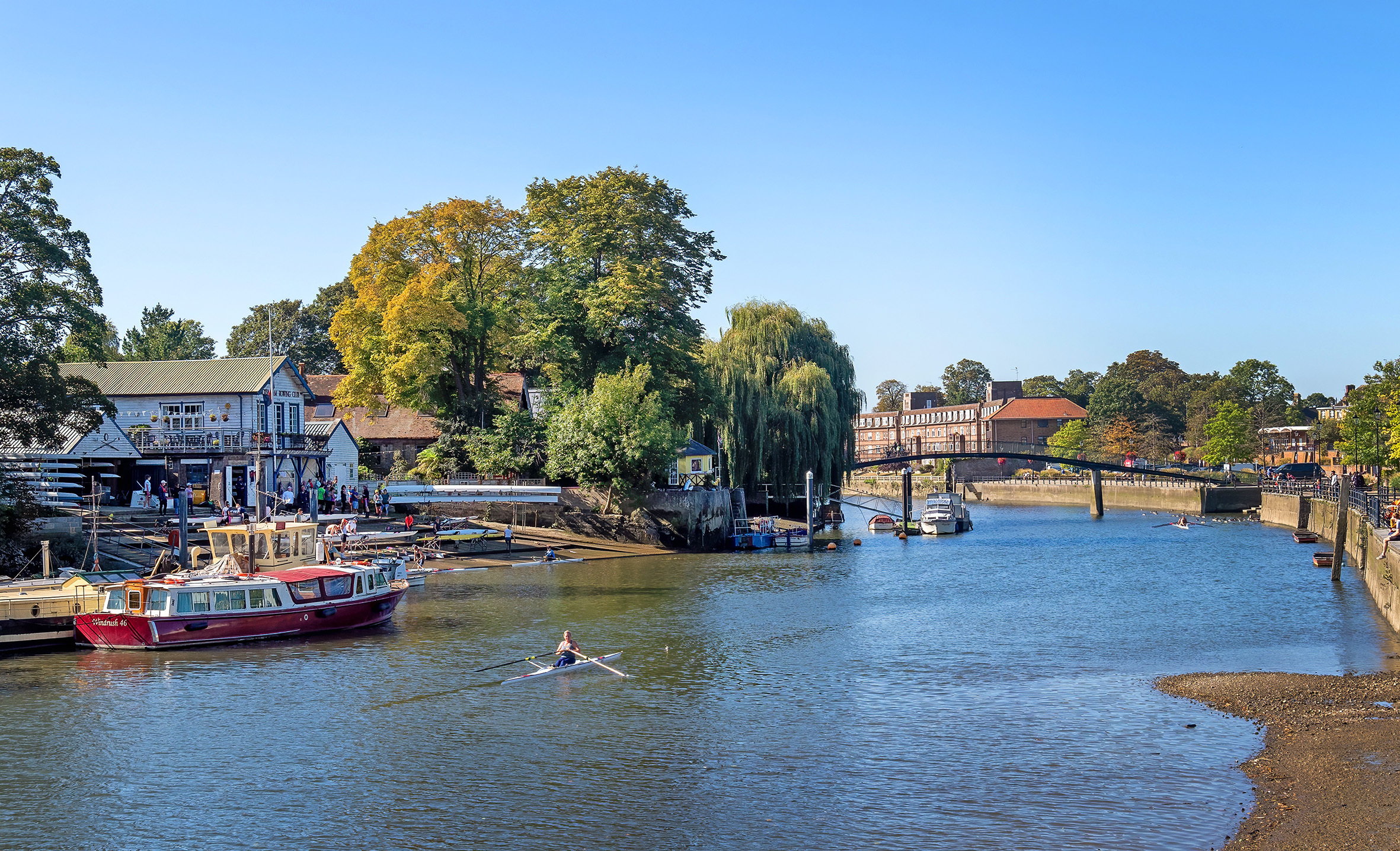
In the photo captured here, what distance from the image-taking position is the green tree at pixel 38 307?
37.3 m

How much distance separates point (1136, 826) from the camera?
17.5 meters

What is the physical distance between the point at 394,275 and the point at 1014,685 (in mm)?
47944

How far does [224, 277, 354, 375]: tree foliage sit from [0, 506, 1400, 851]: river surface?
70696mm

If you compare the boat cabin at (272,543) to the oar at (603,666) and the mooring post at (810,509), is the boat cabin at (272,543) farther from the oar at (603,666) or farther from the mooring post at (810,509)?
the mooring post at (810,509)

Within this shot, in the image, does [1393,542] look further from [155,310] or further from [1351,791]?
[155,310]

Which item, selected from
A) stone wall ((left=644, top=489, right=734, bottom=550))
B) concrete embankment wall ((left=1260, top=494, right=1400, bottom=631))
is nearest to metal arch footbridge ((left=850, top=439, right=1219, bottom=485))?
concrete embankment wall ((left=1260, top=494, right=1400, bottom=631))

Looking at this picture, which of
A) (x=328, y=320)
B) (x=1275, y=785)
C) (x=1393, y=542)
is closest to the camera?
(x=1275, y=785)

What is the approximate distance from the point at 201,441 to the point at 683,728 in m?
39.6

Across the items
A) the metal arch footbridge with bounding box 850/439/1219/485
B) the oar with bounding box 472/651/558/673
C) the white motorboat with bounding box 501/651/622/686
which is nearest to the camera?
the white motorboat with bounding box 501/651/622/686

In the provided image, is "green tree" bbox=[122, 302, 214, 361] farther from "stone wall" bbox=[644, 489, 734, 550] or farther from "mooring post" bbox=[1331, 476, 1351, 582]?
"mooring post" bbox=[1331, 476, 1351, 582]

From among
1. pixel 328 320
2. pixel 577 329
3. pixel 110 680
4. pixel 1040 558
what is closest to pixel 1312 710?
pixel 110 680

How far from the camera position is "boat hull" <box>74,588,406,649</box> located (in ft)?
107

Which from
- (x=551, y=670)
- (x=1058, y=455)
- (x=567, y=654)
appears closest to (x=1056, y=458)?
(x=1058, y=455)

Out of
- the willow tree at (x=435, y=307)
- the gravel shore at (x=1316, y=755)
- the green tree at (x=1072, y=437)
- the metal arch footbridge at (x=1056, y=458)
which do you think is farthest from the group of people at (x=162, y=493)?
the green tree at (x=1072, y=437)
